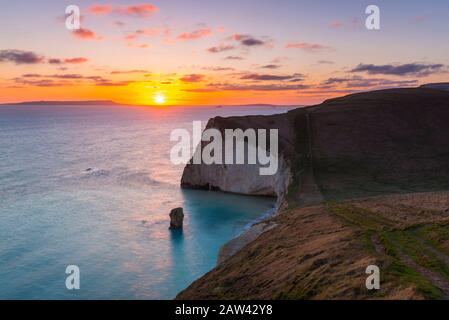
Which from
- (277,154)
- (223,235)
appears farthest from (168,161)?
(223,235)

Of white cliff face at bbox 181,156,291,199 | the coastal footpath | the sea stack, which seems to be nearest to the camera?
the coastal footpath

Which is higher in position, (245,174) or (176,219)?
(245,174)

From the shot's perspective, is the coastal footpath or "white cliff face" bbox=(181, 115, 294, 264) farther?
"white cliff face" bbox=(181, 115, 294, 264)

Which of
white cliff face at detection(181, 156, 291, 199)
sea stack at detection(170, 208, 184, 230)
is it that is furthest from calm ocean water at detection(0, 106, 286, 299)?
white cliff face at detection(181, 156, 291, 199)

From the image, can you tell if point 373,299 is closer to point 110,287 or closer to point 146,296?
point 146,296

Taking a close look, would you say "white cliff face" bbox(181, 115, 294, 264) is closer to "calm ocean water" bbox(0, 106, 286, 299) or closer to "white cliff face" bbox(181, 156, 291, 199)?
"white cliff face" bbox(181, 156, 291, 199)

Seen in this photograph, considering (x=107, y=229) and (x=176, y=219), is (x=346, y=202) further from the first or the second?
(x=107, y=229)

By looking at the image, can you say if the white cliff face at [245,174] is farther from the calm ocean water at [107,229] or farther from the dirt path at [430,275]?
the dirt path at [430,275]

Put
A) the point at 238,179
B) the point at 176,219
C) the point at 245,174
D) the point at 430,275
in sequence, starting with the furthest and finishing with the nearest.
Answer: the point at 238,179
the point at 245,174
the point at 176,219
the point at 430,275

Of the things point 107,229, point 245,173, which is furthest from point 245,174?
point 107,229
